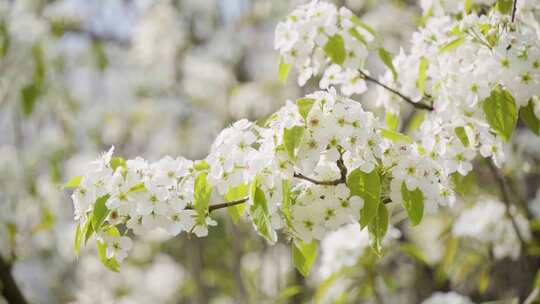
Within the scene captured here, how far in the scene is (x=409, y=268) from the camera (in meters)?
5.41

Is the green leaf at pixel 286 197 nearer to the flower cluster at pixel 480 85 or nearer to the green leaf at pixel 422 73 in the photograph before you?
the flower cluster at pixel 480 85

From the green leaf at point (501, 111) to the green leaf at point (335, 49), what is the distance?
41 centimetres

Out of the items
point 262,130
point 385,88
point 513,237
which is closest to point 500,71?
point 385,88

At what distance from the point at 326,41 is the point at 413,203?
62cm

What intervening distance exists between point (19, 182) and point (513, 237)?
3819mm

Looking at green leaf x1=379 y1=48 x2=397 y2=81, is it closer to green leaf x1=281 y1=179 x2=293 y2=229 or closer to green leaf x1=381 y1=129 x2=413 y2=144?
green leaf x1=381 y1=129 x2=413 y2=144

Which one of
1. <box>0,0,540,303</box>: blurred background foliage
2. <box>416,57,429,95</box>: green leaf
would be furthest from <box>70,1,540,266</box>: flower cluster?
<box>0,0,540,303</box>: blurred background foliage

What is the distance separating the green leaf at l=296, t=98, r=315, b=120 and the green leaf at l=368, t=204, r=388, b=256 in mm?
275

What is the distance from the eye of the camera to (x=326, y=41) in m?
1.97

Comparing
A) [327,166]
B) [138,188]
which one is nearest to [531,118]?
[327,166]

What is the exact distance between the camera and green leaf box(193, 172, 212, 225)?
150 cm

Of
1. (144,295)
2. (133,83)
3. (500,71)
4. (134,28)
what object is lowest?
(144,295)

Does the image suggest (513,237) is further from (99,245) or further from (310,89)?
(99,245)

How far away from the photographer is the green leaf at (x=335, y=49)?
1.96 metres
